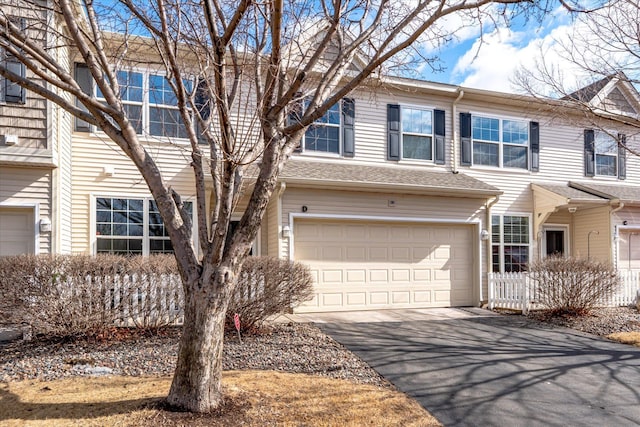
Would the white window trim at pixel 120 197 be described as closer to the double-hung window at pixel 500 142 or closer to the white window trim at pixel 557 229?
the double-hung window at pixel 500 142

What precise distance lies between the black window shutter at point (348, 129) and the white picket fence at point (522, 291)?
14.8 feet

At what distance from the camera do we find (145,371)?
5.50 metres

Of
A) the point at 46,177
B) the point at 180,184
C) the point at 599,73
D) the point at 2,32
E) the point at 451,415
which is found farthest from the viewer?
the point at 180,184

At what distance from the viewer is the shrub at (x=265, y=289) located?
7.01m

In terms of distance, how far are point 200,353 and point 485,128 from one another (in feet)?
34.1

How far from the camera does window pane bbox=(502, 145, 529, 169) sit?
12289mm

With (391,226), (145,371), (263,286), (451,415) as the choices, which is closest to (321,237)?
(391,226)

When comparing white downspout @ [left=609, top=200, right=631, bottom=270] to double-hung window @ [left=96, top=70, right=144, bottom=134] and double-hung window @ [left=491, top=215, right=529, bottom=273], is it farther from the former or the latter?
double-hung window @ [left=96, top=70, right=144, bottom=134]

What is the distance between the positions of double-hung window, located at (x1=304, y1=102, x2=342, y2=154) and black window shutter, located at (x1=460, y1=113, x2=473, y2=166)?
340 cm

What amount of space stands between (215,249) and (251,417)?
1.56 metres

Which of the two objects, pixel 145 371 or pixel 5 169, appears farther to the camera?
pixel 5 169

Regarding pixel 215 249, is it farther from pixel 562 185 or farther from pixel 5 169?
pixel 562 185

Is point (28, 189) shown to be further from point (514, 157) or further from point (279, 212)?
point (514, 157)

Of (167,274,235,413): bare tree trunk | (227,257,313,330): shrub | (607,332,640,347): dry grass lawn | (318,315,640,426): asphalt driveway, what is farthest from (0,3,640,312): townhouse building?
(167,274,235,413): bare tree trunk
